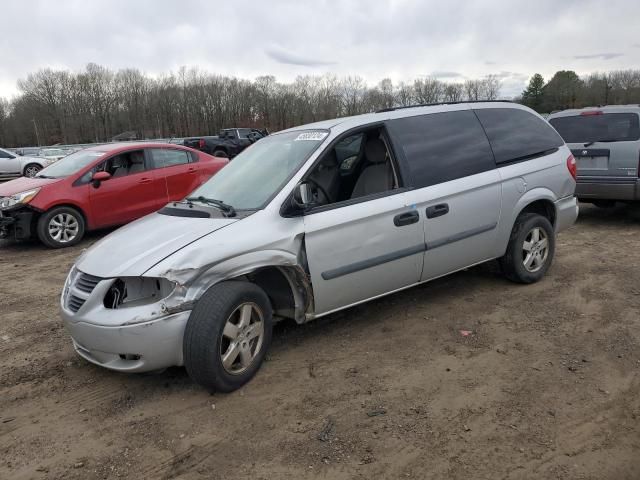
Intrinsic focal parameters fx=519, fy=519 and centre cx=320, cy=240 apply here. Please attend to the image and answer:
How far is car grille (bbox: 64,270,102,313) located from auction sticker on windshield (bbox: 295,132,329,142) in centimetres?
193

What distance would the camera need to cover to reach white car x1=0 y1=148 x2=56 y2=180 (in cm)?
2112

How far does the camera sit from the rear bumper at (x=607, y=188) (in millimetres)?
7480

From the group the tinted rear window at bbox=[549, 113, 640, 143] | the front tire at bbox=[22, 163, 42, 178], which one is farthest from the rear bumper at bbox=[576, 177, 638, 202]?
the front tire at bbox=[22, 163, 42, 178]

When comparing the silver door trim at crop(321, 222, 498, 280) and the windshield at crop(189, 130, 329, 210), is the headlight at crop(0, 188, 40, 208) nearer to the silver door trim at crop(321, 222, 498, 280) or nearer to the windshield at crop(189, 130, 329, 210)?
the windshield at crop(189, 130, 329, 210)

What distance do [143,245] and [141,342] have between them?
26.5 inches

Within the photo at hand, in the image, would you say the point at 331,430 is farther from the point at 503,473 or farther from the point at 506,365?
the point at 506,365

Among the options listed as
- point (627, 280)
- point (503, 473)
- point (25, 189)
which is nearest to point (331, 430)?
point (503, 473)

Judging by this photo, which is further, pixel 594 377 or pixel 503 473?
pixel 594 377

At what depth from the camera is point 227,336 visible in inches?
132

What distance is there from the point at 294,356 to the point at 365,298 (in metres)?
0.72

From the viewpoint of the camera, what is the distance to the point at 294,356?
4.00 m

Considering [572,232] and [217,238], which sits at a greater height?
[217,238]

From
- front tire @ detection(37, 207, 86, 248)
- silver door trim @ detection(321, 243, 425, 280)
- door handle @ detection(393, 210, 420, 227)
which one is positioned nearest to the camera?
silver door trim @ detection(321, 243, 425, 280)

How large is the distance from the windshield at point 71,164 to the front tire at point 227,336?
6208 mm
